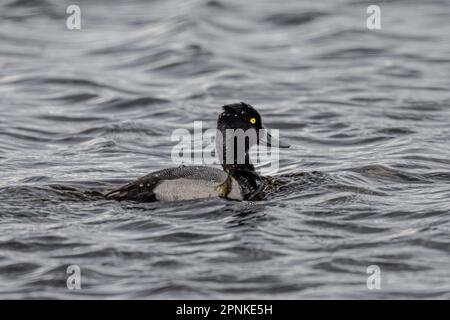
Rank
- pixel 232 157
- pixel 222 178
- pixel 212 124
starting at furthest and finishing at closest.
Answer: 1. pixel 212 124
2. pixel 232 157
3. pixel 222 178

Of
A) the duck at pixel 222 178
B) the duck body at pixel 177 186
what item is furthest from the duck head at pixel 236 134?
the duck body at pixel 177 186

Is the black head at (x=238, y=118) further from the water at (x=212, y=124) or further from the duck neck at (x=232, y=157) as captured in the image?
the water at (x=212, y=124)

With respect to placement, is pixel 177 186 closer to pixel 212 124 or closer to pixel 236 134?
pixel 236 134

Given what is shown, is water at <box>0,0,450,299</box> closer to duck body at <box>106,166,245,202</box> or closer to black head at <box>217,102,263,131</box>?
duck body at <box>106,166,245,202</box>

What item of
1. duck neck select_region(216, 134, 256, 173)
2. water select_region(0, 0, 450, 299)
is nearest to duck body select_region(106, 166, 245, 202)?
water select_region(0, 0, 450, 299)

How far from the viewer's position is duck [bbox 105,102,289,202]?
1115 centimetres

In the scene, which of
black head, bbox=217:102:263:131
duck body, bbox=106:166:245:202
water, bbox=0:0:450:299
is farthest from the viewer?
black head, bbox=217:102:263:131

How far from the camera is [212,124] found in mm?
16266

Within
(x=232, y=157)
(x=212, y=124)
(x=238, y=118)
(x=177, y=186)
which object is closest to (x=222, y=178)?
(x=232, y=157)

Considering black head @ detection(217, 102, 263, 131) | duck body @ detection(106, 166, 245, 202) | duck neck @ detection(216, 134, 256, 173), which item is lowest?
duck body @ detection(106, 166, 245, 202)

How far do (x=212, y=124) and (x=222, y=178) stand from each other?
4855 mm

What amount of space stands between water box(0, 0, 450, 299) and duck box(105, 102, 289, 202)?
0.15 m

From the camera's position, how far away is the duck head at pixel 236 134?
11.9 m
